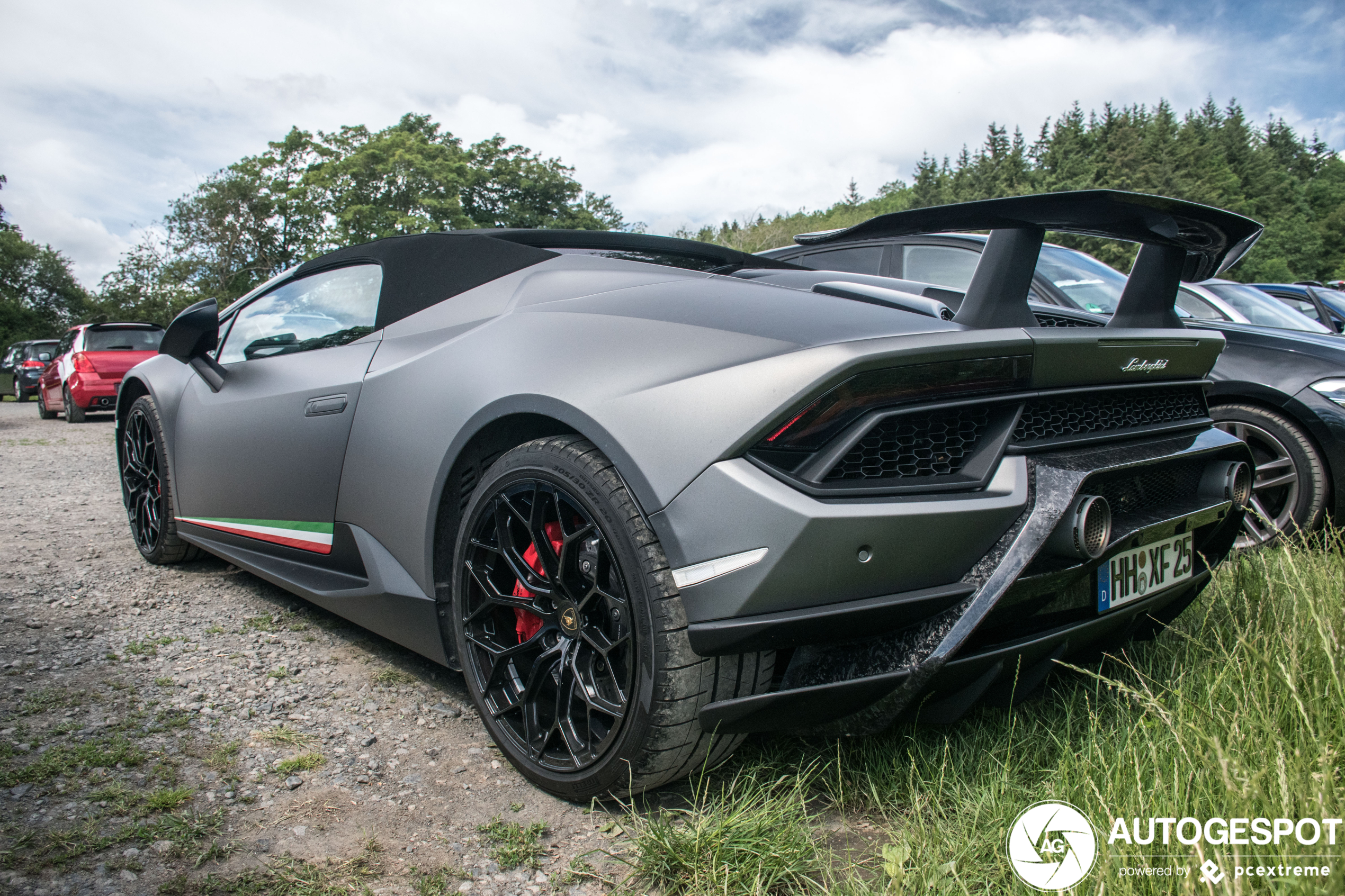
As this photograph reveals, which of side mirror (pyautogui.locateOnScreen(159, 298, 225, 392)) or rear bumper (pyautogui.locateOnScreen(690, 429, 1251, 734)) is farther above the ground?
side mirror (pyautogui.locateOnScreen(159, 298, 225, 392))

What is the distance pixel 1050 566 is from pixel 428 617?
1479 millimetres

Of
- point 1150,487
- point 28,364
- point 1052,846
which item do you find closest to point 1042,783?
point 1052,846

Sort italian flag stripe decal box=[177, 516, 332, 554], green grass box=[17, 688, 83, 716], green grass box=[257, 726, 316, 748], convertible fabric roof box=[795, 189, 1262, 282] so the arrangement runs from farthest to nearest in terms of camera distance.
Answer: italian flag stripe decal box=[177, 516, 332, 554], green grass box=[17, 688, 83, 716], green grass box=[257, 726, 316, 748], convertible fabric roof box=[795, 189, 1262, 282]

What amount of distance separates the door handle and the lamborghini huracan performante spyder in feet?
0.10

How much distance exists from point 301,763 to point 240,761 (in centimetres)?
15

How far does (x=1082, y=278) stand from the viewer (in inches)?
163

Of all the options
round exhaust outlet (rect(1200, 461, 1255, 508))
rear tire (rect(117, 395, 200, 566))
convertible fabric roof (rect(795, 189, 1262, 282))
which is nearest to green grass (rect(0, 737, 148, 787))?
rear tire (rect(117, 395, 200, 566))

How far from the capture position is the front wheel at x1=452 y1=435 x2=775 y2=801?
1.49 m

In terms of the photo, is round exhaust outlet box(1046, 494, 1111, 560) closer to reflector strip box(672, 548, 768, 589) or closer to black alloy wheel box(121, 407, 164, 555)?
reflector strip box(672, 548, 768, 589)

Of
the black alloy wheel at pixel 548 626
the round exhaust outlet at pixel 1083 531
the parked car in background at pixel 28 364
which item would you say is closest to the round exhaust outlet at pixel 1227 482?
the round exhaust outlet at pixel 1083 531

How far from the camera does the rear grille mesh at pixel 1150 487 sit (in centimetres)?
166

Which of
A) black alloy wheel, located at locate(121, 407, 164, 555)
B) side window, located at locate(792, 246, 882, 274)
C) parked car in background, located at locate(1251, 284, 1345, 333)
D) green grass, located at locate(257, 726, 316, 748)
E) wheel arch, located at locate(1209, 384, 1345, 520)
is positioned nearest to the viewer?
green grass, located at locate(257, 726, 316, 748)

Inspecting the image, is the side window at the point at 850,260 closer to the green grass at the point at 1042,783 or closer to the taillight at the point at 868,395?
the green grass at the point at 1042,783

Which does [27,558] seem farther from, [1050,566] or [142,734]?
[1050,566]
